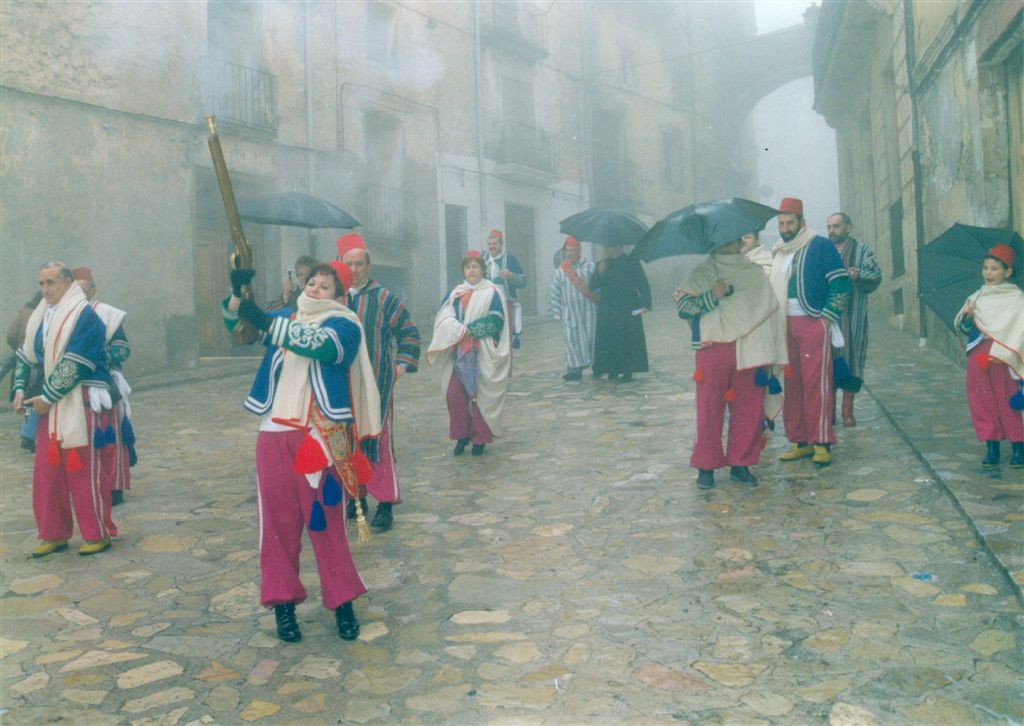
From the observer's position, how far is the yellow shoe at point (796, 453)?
6.23 meters

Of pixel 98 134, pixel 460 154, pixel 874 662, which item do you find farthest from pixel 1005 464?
pixel 460 154

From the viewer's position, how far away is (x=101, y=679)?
3490 millimetres

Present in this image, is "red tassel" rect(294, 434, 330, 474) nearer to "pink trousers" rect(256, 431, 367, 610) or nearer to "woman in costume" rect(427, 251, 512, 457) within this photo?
"pink trousers" rect(256, 431, 367, 610)

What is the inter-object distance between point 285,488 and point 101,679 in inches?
35.7

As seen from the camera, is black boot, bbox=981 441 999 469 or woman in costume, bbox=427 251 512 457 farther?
woman in costume, bbox=427 251 512 457

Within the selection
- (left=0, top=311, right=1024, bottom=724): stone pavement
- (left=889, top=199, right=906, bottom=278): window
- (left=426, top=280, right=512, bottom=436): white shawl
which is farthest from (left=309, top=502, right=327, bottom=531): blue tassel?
(left=889, top=199, right=906, bottom=278): window

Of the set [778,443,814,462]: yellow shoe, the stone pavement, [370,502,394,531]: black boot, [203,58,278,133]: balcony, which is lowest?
the stone pavement

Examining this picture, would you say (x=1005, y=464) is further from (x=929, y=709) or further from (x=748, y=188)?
(x=748, y=188)

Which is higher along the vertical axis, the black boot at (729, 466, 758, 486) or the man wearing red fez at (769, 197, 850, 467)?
the man wearing red fez at (769, 197, 850, 467)

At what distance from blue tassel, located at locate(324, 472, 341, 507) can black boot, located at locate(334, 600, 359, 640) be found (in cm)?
40

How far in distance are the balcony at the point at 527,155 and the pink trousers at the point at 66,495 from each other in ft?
56.7

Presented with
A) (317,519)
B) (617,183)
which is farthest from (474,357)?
(617,183)

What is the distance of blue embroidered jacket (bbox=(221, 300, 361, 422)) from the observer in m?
3.63

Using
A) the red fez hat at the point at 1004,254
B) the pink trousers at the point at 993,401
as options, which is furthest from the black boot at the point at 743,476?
the red fez hat at the point at 1004,254
